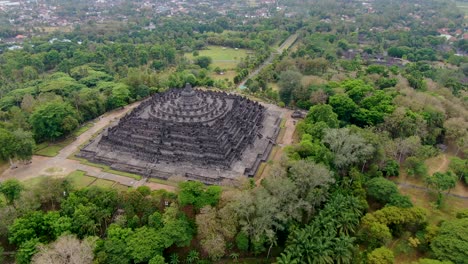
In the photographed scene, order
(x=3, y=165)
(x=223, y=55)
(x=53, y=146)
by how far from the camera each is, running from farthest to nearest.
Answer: (x=223, y=55) → (x=53, y=146) → (x=3, y=165)

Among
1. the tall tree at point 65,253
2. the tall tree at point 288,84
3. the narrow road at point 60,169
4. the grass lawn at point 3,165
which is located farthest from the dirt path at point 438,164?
the grass lawn at point 3,165

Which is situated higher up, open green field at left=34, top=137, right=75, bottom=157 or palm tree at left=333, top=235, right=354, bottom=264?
palm tree at left=333, top=235, right=354, bottom=264

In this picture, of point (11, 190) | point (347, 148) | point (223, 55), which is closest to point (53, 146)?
point (11, 190)

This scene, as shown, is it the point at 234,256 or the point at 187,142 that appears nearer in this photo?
the point at 234,256

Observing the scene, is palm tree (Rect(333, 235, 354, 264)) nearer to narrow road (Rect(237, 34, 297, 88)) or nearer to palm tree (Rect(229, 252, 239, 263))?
palm tree (Rect(229, 252, 239, 263))

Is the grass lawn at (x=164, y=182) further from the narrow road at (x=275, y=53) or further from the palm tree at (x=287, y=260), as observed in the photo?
the narrow road at (x=275, y=53)

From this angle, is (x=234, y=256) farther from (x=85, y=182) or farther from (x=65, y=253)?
(x=85, y=182)

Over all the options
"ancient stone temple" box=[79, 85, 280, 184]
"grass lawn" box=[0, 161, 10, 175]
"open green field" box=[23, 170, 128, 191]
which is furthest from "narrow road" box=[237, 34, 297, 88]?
"grass lawn" box=[0, 161, 10, 175]
